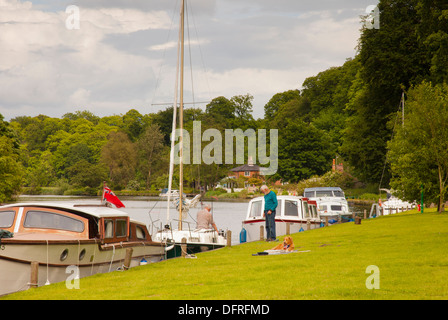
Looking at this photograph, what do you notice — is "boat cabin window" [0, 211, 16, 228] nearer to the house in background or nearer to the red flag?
the red flag

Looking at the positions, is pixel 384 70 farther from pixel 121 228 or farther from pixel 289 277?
pixel 289 277

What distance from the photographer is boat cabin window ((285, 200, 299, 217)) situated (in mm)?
35906

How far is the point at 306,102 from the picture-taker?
15225cm

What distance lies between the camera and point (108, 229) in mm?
21594

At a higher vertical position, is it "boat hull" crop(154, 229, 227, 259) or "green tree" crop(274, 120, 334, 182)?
"green tree" crop(274, 120, 334, 182)

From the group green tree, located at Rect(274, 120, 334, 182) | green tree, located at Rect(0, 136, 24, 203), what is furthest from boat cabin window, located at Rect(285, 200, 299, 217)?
green tree, located at Rect(274, 120, 334, 182)

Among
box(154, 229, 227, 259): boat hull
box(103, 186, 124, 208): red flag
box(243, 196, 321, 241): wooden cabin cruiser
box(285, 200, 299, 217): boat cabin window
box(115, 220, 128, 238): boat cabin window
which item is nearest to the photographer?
box(115, 220, 128, 238): boat cabin window

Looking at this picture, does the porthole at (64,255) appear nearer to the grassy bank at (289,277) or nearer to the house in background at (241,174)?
the grassy bank at (289,277)

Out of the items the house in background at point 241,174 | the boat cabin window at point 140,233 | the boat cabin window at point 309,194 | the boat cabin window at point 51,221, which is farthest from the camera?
the house in background at point 241,174

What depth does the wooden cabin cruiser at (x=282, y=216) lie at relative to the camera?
3388 cm

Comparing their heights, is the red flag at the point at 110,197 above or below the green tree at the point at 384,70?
below

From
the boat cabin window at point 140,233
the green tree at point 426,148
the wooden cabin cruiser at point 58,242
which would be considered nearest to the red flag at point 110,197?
the boat cabin window at point 140,233
